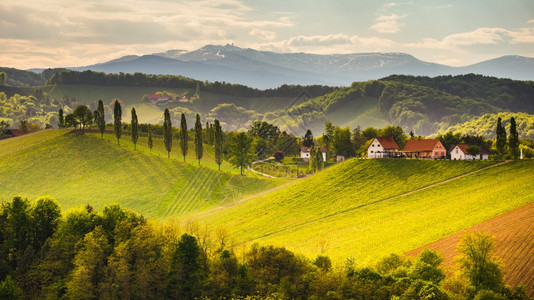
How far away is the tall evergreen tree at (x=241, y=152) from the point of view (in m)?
143

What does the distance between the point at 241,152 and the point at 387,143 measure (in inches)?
1592

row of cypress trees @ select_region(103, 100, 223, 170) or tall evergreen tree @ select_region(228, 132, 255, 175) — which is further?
row of cypress trees @ select_region(103, 100, 223, 170)

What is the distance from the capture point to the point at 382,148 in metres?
126

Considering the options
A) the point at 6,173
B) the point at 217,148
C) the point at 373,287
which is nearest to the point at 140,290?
the point at 373,287

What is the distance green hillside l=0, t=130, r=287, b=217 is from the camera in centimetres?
12138

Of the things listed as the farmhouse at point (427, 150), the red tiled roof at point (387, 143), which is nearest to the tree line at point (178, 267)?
the farmhouse at point (427, 150)

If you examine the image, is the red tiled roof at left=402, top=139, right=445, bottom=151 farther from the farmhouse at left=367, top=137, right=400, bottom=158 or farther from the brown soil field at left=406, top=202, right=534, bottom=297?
the brown soil field at left=406, top=202, right=534, bottom=297

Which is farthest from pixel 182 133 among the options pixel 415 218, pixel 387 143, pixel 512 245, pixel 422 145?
pixel 512 245

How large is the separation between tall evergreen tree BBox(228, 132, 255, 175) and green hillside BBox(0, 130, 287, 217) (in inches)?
154

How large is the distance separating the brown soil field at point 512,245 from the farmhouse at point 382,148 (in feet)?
159

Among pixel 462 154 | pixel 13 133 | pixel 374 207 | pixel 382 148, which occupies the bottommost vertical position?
pixel 374 207

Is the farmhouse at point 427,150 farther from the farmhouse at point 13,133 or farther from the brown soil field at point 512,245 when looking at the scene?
the farmhouse at point 13,133

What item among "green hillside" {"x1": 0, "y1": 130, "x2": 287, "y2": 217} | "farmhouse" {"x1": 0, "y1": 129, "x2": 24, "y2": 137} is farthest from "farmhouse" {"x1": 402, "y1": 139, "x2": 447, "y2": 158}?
"farmhouse" {"x1": 0, "y1": 129, "x2": 24, "y2": 137}

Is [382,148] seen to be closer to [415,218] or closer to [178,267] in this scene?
[415,218]
